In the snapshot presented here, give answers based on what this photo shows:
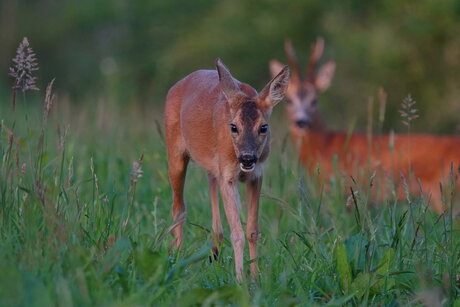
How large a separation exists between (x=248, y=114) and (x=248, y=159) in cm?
33

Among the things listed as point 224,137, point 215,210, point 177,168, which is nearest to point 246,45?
point 177,168

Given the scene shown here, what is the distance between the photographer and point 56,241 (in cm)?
411

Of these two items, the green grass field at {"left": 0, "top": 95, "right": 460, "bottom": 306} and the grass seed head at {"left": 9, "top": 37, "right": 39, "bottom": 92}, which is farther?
the grass seed head at {"left": 9, "top": 37, "right": 39, "bottom": 92}

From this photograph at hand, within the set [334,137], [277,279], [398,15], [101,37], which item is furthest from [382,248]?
[101,37]

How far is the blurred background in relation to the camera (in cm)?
1570

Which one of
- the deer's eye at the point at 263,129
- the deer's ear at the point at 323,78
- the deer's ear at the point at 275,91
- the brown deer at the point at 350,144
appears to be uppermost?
the deer's ear at the point at 275,91

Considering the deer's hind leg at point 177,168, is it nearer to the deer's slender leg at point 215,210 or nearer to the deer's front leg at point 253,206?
the deer's slender leg at point 215,210

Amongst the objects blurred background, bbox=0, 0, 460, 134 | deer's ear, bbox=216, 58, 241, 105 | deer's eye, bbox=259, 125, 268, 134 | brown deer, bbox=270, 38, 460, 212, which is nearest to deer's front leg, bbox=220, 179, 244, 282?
deer's eye, bbox=259, 125, 268, 134

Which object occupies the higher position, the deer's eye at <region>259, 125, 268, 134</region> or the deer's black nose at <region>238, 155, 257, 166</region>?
the deer's eye at <region>259, 125, 268, 134</region>

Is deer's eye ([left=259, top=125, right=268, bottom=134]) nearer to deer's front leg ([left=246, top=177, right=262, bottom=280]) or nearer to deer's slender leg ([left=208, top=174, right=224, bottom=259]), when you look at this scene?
deer's front leg ([left=246, top=177, right=262, bottom=280])

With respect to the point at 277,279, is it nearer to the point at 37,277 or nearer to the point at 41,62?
the point at 37,277

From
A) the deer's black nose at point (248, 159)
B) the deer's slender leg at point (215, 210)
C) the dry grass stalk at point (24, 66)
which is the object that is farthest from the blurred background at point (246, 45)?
the dry grass stalk at point (24, 66)

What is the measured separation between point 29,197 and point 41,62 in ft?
63.8

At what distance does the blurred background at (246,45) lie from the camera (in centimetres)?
1570
